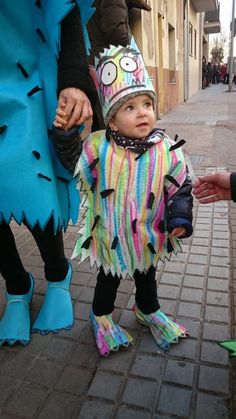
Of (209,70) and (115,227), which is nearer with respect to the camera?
(115,227)

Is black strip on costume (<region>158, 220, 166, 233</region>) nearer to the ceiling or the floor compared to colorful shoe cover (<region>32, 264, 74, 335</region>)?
nearer to the ceiling

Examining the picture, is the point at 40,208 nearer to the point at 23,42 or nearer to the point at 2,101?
the point at 2,101

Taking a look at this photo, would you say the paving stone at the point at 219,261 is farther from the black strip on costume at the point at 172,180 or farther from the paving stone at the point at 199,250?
the black strip on costume at the point at 172,180

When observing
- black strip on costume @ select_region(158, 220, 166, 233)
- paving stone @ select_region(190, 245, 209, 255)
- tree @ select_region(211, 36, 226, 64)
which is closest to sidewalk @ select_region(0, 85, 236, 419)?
paving stone @ select_region(190, 245, 209, 255)

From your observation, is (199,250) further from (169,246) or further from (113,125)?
(113,125)

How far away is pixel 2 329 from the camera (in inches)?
76.2

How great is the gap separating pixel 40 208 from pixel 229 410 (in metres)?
1.09

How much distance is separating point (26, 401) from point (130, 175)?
40.4 inches

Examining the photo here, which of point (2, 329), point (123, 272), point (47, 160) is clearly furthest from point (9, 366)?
point (47, 160)

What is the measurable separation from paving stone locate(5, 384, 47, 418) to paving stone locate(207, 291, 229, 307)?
1.05 meters

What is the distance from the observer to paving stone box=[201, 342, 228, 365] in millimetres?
1745

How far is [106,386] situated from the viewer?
5.35ft

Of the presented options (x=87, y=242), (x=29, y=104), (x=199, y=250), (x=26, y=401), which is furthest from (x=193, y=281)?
(x=29, y=104)

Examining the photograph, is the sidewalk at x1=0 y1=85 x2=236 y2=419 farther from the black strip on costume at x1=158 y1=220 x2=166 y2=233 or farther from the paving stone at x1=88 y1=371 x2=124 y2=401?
the black strip on costume at x1=158 y1=220 x2=166 y2=233
